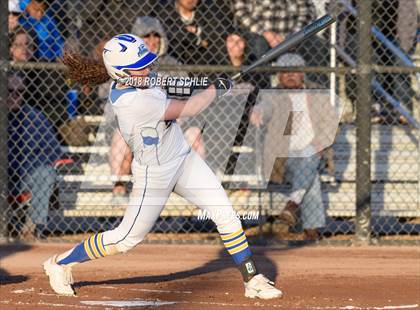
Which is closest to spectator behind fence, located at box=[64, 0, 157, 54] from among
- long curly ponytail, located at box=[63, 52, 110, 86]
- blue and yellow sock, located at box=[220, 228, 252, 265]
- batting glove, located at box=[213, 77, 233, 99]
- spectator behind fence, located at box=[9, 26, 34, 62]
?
spectator behind fence, located at box=[9, 26, 34, 62]

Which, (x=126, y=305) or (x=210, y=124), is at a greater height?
(x=210, y=124)

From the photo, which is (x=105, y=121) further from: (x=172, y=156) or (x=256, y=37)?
(x=172, y=156)

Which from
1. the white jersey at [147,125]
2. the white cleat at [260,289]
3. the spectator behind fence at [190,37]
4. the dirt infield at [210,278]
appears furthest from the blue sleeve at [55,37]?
the white cleat at [260,289]

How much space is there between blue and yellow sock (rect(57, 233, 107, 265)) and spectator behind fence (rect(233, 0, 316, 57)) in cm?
385

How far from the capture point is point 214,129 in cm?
916

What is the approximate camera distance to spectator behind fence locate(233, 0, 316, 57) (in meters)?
9.58

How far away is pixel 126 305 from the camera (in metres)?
6.03

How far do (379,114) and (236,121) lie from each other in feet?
6.78

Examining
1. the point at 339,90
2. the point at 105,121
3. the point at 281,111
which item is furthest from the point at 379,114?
the point at 105,121

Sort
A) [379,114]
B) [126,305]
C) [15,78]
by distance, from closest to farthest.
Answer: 1. [126,305]
2. [15,78]
3. [379,114]

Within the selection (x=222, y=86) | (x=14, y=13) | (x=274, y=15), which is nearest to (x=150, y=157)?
(x=222, y=86)

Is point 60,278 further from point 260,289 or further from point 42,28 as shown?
point 42,28

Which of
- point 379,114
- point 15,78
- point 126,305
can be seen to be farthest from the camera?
point 379,114

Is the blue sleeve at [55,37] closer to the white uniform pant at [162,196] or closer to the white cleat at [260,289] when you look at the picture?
the white uniform pant at [162,196]
